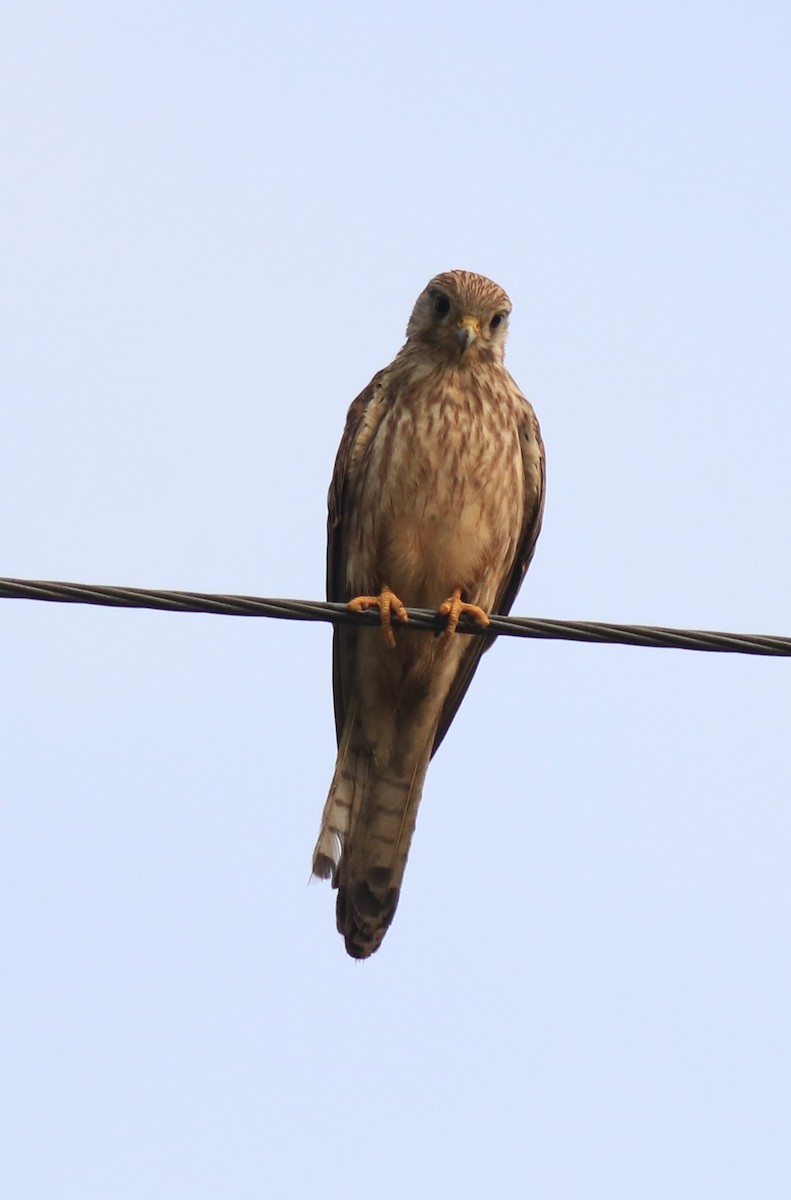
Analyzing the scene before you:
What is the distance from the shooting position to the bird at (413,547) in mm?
5707

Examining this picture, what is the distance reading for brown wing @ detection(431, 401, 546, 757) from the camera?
6.01 m

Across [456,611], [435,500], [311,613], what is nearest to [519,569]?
[435,500]

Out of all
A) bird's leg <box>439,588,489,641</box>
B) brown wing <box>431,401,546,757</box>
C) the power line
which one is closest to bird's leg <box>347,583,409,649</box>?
bird's leg <box>439,588,489,641</box>

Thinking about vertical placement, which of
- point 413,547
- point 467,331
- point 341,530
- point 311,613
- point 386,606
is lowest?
point 311,613

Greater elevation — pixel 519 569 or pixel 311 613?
pixel 519 569

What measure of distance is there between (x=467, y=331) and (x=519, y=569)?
852mm

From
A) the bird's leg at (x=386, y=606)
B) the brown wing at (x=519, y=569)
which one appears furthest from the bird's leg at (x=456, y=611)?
the brown wing at (x=519, y=569)

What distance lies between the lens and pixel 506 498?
230 inches

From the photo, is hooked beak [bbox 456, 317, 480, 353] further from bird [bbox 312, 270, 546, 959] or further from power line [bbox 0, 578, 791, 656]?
power line [bbox 0, 578, 791, 656]

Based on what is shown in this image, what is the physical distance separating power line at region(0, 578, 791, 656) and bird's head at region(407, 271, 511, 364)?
6.66 ft

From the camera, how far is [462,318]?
20.0 ft

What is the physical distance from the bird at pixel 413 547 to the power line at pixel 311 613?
54.9 inches

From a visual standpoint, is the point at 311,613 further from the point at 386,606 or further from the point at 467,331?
the point at 467,331

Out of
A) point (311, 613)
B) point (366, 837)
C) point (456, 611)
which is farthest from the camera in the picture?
point (366, 837)
